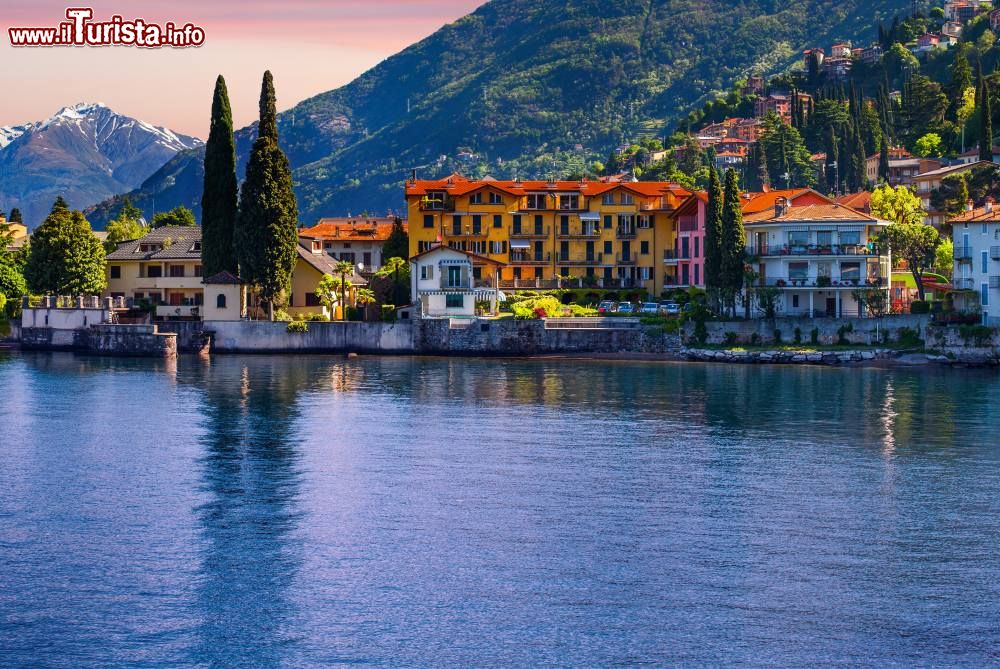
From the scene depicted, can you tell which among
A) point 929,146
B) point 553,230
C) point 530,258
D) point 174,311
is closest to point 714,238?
point 553,230

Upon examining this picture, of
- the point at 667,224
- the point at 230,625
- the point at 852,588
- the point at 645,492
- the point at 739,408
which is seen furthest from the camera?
the point at 667,224

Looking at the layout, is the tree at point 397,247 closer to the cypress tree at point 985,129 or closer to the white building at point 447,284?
the white building at point 447,284

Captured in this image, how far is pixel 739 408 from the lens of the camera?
71.3 metres

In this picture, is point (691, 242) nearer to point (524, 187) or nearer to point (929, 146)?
point (524, 187)

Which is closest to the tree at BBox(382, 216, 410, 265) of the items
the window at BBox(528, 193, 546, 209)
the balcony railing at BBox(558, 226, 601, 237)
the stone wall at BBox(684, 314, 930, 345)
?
the window at BBox(528, 193, 546, 209)

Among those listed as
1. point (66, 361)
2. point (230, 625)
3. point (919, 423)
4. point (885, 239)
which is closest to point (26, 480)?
point (230, 625)

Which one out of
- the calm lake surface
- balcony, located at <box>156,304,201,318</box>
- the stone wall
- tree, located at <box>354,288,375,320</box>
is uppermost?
tree, located at <box>354,288,375,320</box>

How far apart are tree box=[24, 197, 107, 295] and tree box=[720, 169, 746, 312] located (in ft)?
169

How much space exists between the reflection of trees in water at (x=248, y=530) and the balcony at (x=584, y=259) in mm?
54844

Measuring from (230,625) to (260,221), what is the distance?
74.8 metres

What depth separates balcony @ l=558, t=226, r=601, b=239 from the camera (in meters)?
128

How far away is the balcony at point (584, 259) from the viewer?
12762 centimetres

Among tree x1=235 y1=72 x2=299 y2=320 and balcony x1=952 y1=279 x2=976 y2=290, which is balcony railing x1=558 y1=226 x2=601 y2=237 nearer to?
tree x1=235 y1=72 x2=299 y2=320

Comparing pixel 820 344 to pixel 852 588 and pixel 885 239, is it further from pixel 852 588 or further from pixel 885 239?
pixel 852 588
